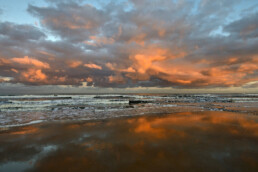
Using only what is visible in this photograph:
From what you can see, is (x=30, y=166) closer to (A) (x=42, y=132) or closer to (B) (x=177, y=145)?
(A) (x=42, y=132)

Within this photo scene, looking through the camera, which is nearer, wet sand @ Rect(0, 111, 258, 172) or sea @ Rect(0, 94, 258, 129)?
wet sand @ Rect(0, 111, 258, 172)

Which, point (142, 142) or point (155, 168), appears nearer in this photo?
point (155, 168)

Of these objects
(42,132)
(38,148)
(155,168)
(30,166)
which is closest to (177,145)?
(155,168)

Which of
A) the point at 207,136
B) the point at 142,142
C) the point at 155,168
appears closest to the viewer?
the point at 155,168

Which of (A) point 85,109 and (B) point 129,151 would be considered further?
(A) point 85,109

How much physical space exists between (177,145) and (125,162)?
2.30m

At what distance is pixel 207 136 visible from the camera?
5.97 metres

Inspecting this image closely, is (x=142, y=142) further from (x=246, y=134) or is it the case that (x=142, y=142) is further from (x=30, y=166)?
(x=246, y=134)

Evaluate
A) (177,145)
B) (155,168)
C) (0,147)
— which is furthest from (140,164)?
(0,147)

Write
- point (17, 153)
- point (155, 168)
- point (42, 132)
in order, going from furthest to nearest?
point (42, 132) < point (17, 153) < point (155, 168)

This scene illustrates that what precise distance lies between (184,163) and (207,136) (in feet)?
9.96

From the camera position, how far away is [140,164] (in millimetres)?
3643

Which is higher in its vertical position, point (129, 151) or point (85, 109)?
point (129, 151)

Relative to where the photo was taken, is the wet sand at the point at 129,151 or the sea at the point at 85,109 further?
the sea at the point at 85,109
